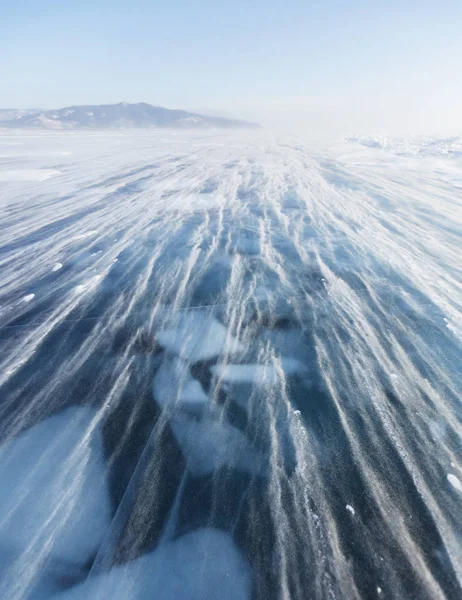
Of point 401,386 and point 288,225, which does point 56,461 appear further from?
point 288,225

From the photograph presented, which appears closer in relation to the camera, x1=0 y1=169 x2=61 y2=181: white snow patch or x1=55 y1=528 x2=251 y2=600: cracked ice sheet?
x1=55 y1=528 x2=251 y2=600: cracked ice sheet

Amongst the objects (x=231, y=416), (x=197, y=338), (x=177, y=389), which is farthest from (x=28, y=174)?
(x=231, y=416)

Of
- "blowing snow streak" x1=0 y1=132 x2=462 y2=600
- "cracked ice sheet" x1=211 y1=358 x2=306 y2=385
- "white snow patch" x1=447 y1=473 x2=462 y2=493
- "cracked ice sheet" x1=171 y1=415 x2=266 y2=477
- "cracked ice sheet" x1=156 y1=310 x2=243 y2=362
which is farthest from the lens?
"cracked ice sheet" x1=156 y1=310 x2=243 y2=362

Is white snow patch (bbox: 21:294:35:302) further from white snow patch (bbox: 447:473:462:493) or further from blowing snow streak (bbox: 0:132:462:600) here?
white snow patch (bbox: 447:473:462:493)

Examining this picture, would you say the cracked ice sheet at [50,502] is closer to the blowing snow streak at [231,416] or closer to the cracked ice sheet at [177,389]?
the blowing snow streak at [231,416]

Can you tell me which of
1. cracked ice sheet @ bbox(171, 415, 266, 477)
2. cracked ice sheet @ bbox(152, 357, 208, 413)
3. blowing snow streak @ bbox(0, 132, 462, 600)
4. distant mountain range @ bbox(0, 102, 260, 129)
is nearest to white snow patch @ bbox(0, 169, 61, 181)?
blowing snow streak @ bbox(0, 132, 462, 600)

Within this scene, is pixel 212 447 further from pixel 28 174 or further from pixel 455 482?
pixel 28 174
